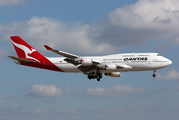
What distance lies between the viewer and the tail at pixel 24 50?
62.9 m

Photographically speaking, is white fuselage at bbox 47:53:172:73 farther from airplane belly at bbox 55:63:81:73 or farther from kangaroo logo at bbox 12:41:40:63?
kangaroo logo at bbox 12:41:40:63

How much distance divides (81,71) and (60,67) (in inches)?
194

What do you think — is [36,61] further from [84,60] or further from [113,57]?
[113,57]

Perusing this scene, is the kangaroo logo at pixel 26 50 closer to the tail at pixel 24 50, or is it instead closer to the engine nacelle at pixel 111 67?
the tail at pixel 24 50

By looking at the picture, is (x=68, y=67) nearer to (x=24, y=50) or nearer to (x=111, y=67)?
(x=111, y=67)

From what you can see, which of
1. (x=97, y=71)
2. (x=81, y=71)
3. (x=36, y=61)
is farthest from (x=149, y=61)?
(x=36, y=61)

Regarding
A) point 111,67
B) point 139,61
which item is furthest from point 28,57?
point 139,61

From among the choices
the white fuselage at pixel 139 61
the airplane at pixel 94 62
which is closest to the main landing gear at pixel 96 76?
the airplane at pixel 94 62

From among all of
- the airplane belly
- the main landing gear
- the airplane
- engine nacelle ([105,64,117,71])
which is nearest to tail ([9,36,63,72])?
the airplane

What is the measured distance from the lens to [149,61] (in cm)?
5719

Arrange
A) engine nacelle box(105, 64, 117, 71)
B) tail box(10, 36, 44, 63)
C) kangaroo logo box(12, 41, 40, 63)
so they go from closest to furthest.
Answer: engine nacelle box(105, 64, 117, 71) → tail box(10, 36, 44, 63) → kangaroo logo box(12, 41, 40, 63)

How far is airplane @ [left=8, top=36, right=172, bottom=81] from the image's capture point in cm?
5647

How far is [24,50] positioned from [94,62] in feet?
61.1

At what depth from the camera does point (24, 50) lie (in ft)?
210
